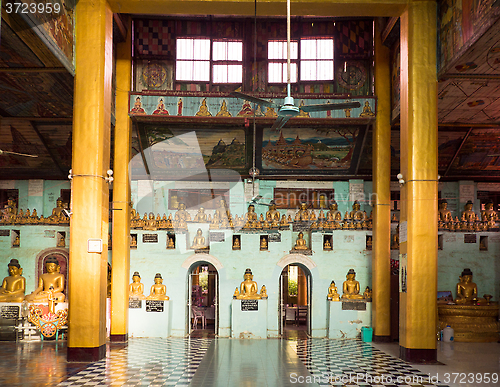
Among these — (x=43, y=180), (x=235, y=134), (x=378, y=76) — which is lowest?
(x=43, y=180)

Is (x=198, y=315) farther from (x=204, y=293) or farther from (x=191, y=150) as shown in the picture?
(x=191, y=150)

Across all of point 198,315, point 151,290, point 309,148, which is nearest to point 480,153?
point 309,148

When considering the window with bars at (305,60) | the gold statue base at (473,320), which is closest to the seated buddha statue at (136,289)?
the window with bars at (305,60)

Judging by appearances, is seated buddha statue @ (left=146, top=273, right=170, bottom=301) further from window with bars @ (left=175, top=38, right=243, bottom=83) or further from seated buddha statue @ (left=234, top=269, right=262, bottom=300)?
window with bars @ (left=175, top=38, right=243, bottom=83)

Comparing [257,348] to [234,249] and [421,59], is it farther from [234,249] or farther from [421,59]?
[421,59]

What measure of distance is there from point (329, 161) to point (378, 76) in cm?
354

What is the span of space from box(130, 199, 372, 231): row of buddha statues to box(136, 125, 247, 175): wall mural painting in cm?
192

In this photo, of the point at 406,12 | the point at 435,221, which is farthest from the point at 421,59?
the point at 435,221

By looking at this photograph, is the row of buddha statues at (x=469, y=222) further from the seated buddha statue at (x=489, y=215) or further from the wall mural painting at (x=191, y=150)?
the wall mural painting at (x=191, y=150)

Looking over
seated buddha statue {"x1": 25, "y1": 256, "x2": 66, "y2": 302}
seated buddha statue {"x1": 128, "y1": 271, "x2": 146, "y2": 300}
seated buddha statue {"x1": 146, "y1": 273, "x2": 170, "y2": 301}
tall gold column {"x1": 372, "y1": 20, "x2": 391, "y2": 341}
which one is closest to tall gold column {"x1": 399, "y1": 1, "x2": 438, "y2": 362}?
tall gold column {"x1": 372, "y1": 20, "x2": 391, "y2": 341}

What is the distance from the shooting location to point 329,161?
1702 centimetres

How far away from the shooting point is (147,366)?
402 inches

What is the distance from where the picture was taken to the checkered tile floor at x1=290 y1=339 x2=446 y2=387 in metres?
8.80

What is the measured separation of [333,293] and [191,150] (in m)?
6.84
